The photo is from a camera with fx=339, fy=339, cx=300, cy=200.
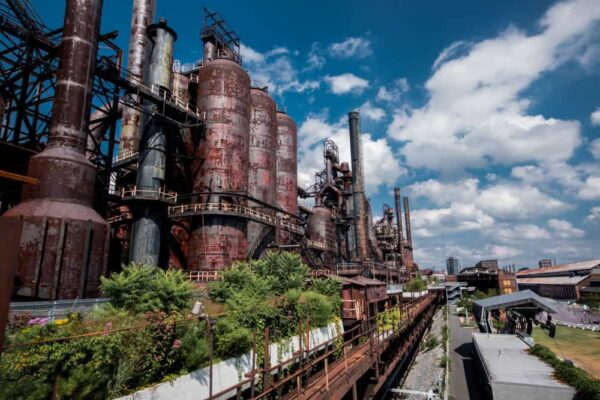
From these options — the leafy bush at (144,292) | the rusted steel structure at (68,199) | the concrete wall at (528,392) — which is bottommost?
the concrete wall at (528,392)

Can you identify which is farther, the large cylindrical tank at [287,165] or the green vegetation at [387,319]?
the large cylindrical tank at [287,165]

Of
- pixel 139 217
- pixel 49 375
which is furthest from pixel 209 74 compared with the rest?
pixel 49 375

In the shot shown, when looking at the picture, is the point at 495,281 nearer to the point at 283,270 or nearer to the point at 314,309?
the point at 283,270

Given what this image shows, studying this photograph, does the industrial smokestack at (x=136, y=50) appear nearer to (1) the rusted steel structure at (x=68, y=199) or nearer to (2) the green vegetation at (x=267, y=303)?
(1) the rusted steel structure at (x=68, y=199)

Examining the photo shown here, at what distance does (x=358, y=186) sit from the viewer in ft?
185

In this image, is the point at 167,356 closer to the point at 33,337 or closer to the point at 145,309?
the point at 145,309

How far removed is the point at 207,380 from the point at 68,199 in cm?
1287

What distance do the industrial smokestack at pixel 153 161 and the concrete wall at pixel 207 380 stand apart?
49.0ft

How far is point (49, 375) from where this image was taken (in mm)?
7062

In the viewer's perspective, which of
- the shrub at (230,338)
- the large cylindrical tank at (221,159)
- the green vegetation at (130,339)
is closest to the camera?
the green vegetation at (130,339)

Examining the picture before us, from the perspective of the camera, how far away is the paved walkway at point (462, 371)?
2033 cm

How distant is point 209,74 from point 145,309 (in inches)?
1025

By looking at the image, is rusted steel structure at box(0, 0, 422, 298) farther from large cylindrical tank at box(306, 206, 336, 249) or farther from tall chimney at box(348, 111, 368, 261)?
tall chimney at box(348, 111, 368, 261)

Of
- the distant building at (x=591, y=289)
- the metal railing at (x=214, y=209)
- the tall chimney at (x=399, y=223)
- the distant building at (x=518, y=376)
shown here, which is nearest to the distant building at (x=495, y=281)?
the distant building at (x=591, y=289)
